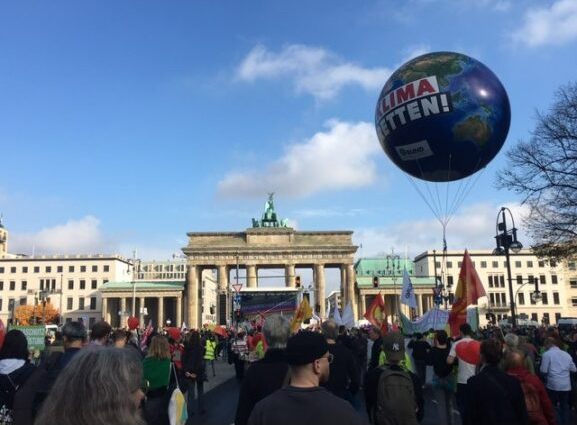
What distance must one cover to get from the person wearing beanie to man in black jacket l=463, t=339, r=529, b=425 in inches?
107

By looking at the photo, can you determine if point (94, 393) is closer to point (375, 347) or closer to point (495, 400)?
point (495, 400)

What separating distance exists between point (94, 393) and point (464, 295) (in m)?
11.6

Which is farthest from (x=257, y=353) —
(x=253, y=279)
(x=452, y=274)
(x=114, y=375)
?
(x=452, y=274)

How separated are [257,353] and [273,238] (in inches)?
2773

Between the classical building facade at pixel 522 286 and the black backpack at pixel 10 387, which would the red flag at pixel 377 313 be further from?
the classical building facade at pixel 522 286

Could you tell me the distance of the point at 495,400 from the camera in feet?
17.5

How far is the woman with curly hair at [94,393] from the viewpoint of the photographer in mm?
2160

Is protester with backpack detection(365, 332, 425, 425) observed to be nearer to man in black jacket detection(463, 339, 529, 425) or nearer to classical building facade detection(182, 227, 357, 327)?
man in black jacket detection(463, 339, 529, 425)

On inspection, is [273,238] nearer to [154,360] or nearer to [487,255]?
[487,255]

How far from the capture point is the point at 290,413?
304 centimetres

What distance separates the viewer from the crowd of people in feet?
7.33

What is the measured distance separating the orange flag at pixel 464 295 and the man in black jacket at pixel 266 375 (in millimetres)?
8314

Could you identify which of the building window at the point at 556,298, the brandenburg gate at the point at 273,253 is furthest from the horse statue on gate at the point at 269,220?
the building window at the point at 556,298

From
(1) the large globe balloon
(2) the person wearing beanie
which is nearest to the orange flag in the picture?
(1) the large globe balloon
